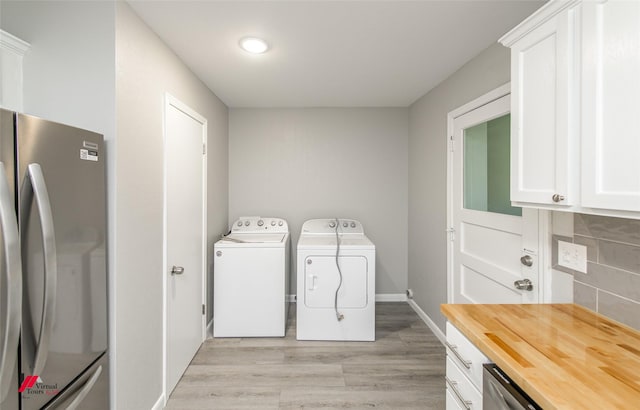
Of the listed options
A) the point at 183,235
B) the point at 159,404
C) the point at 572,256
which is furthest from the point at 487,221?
the point at 159,404

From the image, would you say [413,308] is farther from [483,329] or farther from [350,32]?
[350,32]

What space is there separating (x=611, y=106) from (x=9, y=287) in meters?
1.95

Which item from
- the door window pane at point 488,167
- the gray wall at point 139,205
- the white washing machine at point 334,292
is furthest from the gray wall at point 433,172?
the gray wall at point 139,205

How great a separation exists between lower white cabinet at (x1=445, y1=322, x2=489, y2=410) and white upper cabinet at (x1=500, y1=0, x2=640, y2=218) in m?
0.65

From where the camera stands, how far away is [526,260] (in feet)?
5.70

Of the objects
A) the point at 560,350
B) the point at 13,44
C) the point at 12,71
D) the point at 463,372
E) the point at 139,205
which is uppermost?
the point at 13,44

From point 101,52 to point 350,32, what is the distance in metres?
1.33

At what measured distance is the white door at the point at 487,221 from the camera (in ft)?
5.90

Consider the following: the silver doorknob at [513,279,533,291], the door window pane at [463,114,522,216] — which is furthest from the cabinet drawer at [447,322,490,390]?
the door window pane at [463,114,522,216]

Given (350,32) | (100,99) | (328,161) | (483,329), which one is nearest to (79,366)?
(100,99)

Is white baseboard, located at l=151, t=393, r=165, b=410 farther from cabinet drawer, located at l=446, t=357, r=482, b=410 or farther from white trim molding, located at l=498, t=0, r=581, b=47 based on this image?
white trim molding, located at l=498, t=0, r=581, b=47

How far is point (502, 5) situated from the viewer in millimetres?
1640

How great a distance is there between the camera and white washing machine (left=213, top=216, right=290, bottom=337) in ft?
9.47
